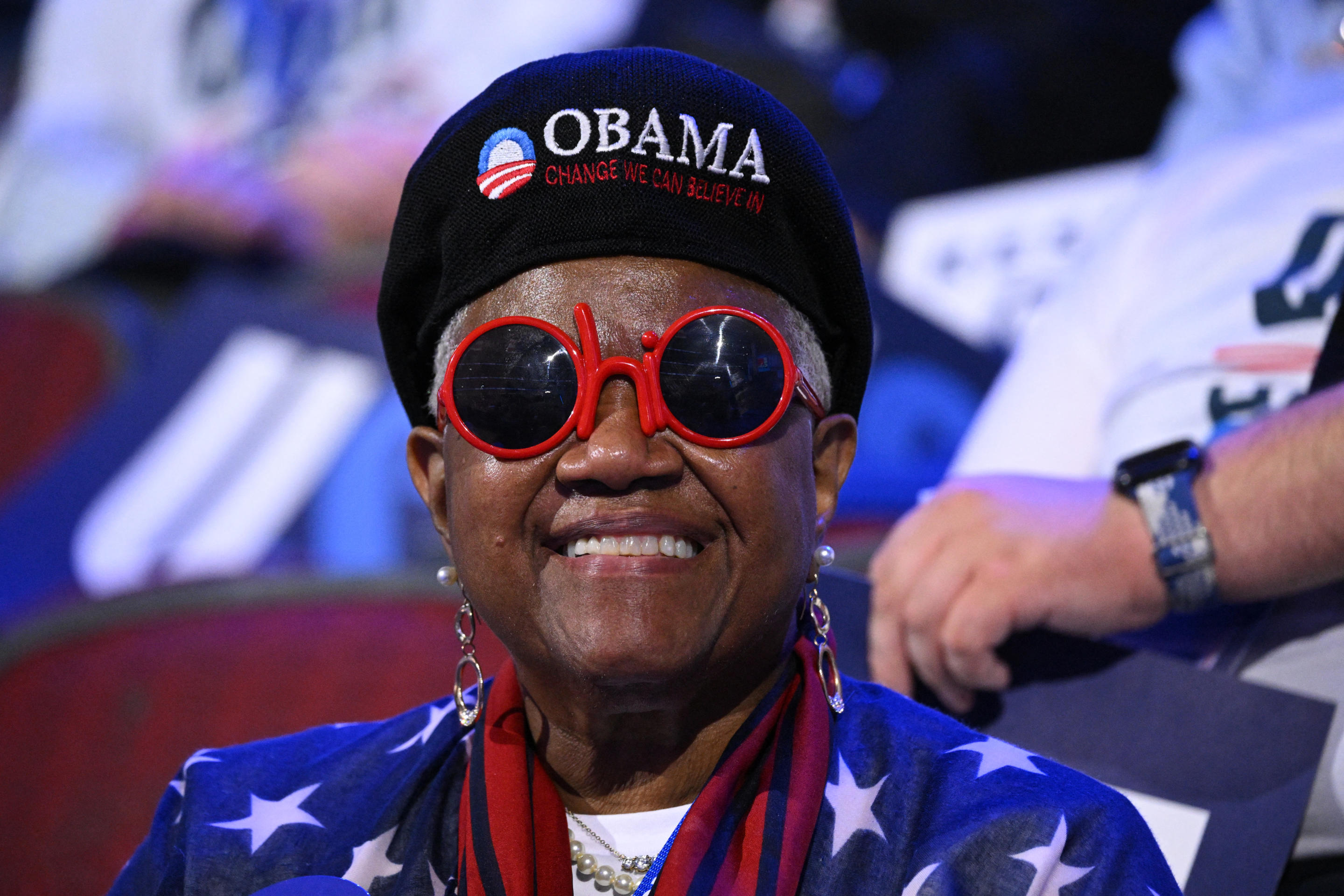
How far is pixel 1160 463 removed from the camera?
1.58 meters

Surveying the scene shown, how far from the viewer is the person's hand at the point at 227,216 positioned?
5.39m

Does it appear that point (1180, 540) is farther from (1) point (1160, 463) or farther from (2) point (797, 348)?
(2) point (797, 348)

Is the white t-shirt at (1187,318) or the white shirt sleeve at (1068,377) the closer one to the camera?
the white t-shirt at (1187,318)

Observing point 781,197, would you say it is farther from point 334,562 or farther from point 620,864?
point 334,562

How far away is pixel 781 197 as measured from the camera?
1.25 meters

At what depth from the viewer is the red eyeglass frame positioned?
44.3 inches

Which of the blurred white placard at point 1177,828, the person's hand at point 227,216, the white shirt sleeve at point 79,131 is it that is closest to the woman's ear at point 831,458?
the blurred white placard at point 1177,828

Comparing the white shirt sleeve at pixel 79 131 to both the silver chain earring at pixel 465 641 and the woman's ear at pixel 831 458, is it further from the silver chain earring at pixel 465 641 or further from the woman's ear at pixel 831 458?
the woman's ear at pixel 831 458

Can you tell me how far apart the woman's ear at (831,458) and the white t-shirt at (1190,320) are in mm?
763

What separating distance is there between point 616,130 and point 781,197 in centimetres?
19

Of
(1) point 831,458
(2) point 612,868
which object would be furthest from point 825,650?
(2) point 612,868

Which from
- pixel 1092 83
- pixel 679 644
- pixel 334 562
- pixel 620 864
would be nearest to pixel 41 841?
pixel 334 562

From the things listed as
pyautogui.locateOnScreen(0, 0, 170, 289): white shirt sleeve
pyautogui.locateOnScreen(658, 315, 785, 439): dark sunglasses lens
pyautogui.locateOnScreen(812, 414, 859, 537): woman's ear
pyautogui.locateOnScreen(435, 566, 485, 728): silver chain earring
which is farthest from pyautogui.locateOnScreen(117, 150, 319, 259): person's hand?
pyautogui.locateOnScreen(658, 315, 785, 439): dark sunglasses lens

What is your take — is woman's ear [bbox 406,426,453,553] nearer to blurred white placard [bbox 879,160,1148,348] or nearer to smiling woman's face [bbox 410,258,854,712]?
smiling woman's face [bbox 410,258,854,712]
